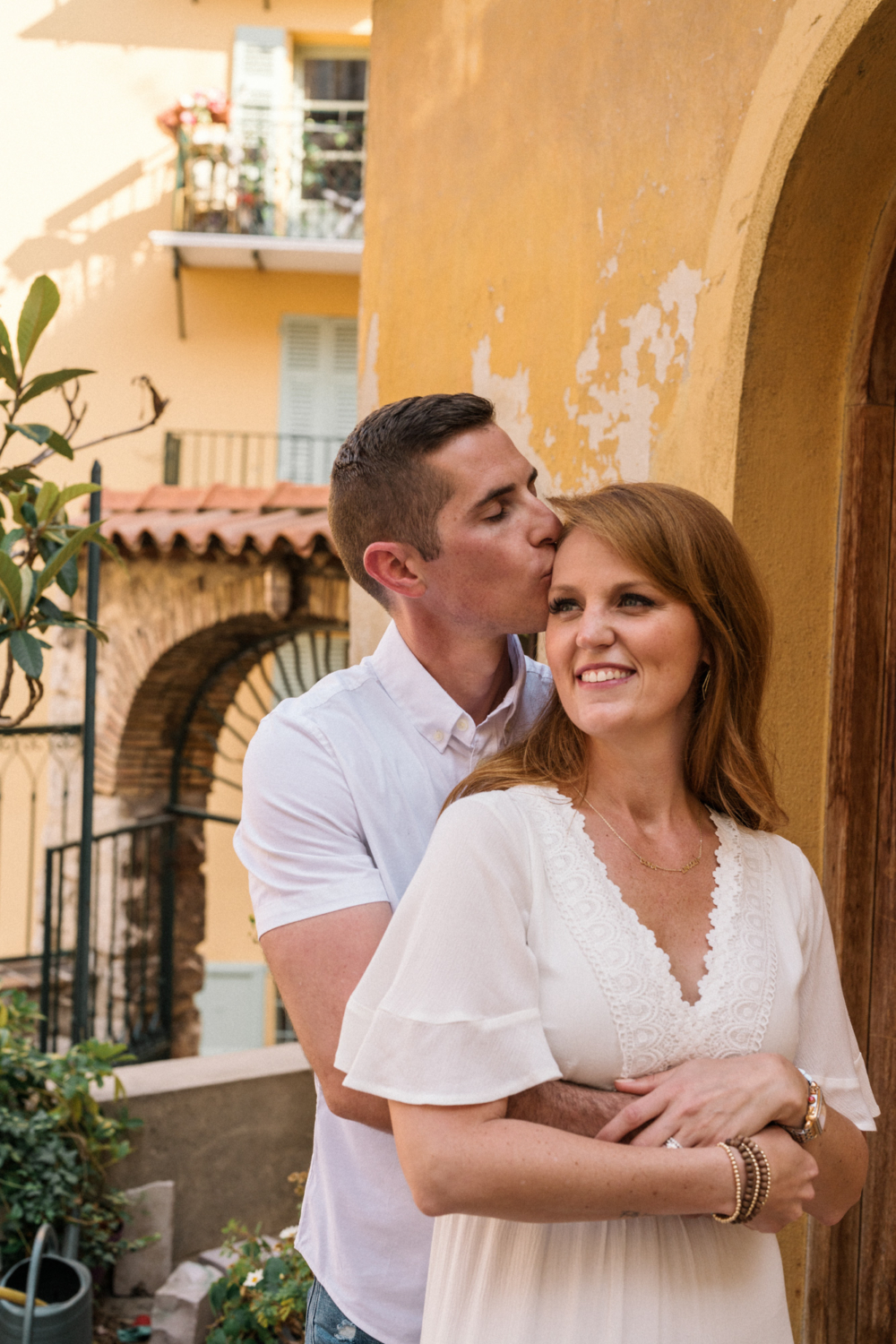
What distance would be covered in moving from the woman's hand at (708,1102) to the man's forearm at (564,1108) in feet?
0.05

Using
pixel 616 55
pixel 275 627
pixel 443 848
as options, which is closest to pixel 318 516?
pixel 275 627

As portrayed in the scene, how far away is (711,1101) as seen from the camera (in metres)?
1.32

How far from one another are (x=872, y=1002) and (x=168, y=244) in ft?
40.3

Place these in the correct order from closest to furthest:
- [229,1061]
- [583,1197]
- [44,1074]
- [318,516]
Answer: [583,1197]
[44,1074]
[229,1061]
[318,516]

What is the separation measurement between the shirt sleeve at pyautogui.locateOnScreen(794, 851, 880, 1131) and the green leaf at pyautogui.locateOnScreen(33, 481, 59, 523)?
2.21m

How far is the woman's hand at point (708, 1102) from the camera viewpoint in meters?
1.30

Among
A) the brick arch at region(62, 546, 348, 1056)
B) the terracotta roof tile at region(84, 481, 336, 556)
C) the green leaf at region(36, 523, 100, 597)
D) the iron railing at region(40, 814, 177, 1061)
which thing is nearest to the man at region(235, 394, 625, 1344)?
the green leaf at region(36, 523, 100, 597)

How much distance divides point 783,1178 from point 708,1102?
0.13m

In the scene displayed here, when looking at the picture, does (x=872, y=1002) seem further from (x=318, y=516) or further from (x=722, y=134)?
(x=318, y=516)

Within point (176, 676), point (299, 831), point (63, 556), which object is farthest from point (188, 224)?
point (299, 831)

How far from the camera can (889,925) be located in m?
2.30

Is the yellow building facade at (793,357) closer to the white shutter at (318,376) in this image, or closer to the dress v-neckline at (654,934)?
the dress v-neckline at (654,934)

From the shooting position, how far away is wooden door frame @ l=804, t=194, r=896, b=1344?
230 centimetres

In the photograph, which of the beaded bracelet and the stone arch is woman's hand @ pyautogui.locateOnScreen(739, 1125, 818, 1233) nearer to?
the beaded bracelet
